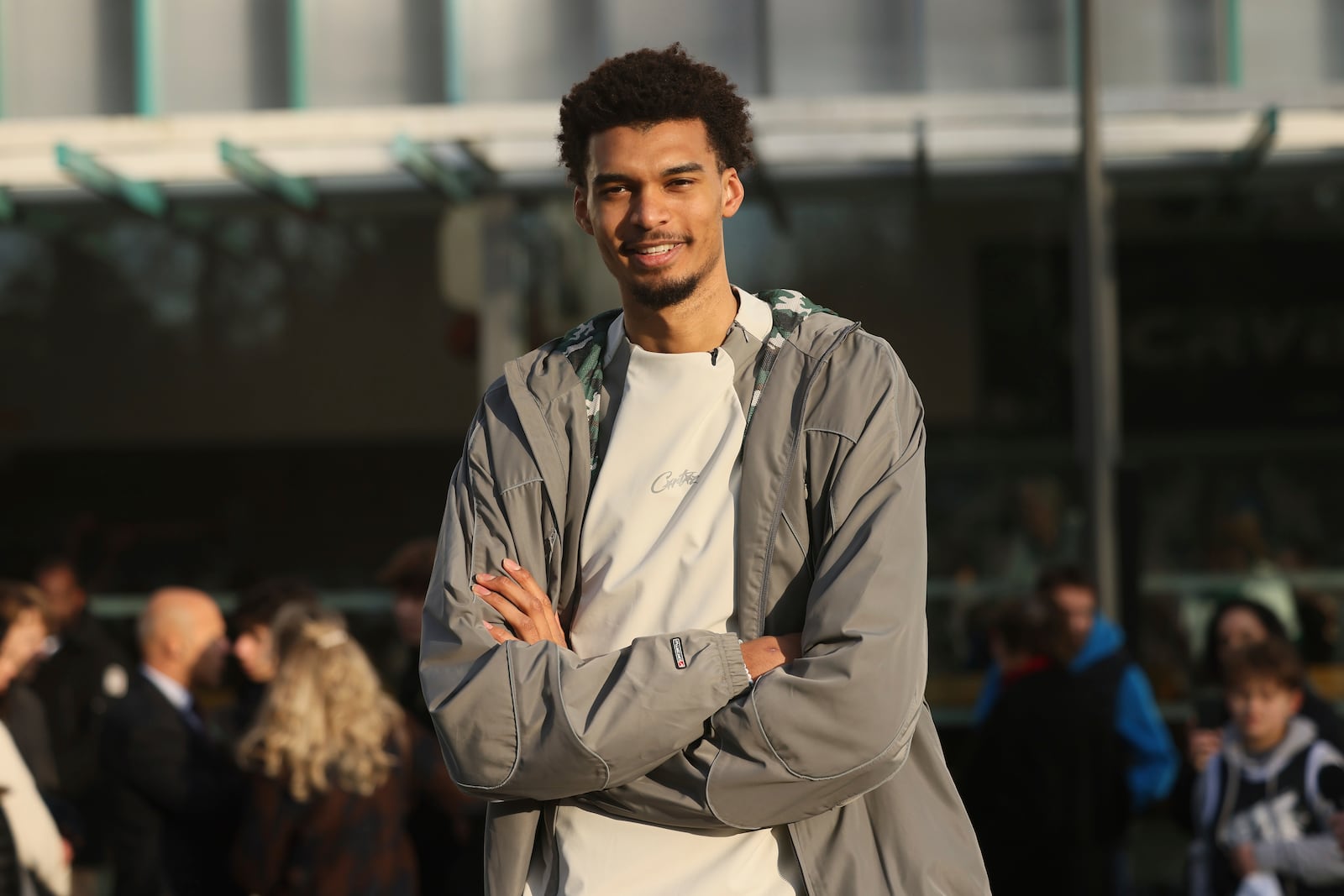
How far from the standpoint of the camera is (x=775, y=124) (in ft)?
27.5

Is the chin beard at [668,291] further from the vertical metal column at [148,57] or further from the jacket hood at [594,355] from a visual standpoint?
the vertical metal column at [148,57]

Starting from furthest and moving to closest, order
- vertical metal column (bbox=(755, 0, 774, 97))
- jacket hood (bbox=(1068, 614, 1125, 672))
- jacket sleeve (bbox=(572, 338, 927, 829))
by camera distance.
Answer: vertical metal column (bbox=(755, 0, 774, 97)) → jacket hood (bbox=(1068, 614, 1125, 672)) → jacket sleeve (bbox=(572, 338, 927, 829))

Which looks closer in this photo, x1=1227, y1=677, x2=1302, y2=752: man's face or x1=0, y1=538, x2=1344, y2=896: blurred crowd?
x1=0, y1=538, x2=1344, y2=896: blurred crowd

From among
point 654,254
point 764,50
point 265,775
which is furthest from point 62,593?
point 654,254

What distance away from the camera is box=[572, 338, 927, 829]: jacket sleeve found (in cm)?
221

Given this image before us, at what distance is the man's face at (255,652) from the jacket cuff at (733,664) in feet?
12.7

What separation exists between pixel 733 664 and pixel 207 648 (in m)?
3.99

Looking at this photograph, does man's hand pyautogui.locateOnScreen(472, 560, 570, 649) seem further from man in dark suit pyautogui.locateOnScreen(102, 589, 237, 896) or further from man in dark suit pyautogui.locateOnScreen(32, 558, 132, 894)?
man in dark suit pyautogui.locateOnScreen(32, 558, 132, 894)

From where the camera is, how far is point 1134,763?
6.18 m

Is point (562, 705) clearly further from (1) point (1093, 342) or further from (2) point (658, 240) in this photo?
(1) point (1093, 342)

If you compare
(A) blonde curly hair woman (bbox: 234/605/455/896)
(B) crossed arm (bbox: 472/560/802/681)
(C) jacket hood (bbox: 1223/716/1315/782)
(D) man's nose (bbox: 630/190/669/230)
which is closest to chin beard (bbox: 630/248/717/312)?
(D) man's nose (bbox: 630/190/669/230)

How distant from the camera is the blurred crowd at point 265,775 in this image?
4957 millimetres

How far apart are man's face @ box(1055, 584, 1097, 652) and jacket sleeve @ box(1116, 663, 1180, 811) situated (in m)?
0.32

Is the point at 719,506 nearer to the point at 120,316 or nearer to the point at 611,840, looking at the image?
the point at 611,840
